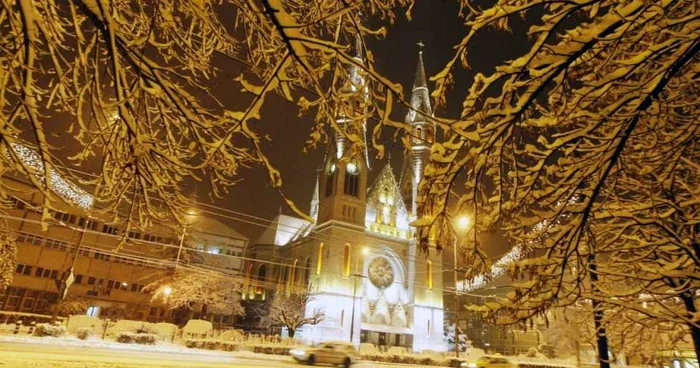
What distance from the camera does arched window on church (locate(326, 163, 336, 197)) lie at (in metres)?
48.9

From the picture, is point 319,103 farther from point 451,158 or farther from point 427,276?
point 427,276

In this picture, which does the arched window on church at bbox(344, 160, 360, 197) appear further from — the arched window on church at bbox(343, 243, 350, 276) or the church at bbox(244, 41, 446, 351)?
the arched window on church at bbox(343, 243, 350, 276)

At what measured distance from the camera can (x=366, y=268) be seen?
156ft

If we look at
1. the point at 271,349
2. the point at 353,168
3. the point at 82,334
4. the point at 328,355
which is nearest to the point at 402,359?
the point at 271,349

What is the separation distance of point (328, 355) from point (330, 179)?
108 ft

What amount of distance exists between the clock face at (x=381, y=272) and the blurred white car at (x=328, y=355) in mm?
29561

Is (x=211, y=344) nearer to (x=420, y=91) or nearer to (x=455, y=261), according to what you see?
(x=455, y=261)

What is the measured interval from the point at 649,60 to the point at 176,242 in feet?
145

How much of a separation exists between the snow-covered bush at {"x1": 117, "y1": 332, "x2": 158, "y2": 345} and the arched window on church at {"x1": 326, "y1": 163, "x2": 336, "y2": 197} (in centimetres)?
2974

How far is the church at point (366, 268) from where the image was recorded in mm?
42625

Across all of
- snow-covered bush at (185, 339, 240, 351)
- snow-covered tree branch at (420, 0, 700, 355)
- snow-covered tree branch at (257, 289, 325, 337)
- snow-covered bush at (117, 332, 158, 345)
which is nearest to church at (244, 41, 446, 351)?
snow-covered tree branch at (257, 289, 325, 337)

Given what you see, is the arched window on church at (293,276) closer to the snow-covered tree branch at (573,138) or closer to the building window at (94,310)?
the building window at (94,310)

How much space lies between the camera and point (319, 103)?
3787mm

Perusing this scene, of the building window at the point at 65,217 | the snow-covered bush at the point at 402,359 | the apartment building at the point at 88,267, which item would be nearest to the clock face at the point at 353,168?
the snow-covered bush at the point at 402,359
